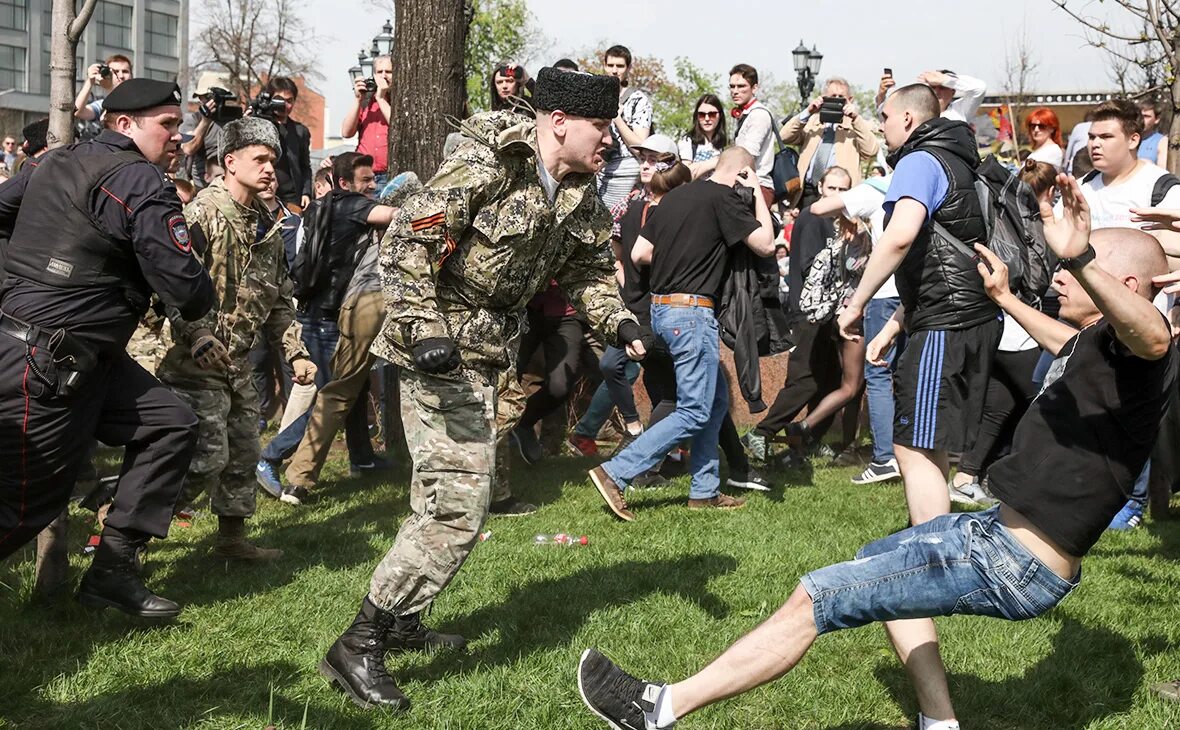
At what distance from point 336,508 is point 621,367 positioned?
2511mm

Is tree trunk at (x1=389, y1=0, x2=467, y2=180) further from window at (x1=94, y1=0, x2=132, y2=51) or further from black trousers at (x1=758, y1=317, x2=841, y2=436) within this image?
window at (x1=94, y1=0, x2=132, y2=51)

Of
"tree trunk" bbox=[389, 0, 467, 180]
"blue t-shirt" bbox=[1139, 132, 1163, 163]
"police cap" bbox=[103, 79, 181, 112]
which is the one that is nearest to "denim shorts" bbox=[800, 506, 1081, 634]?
"police cap" bbox=[103, 79, 181, 112]

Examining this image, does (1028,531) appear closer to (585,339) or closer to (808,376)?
(585,339)

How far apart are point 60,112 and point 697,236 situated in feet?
12.5

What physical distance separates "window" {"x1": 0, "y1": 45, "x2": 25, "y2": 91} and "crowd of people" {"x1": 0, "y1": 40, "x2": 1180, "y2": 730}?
2567 inches

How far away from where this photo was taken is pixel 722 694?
3688 millimetres

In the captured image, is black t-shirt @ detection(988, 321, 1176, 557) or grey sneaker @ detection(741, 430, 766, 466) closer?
black t-shirt @ detection(988, 321, 1176, 557)

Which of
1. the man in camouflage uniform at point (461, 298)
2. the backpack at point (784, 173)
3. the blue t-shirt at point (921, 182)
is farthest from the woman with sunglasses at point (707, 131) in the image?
the man in camouflage uniform at point (461, 298)

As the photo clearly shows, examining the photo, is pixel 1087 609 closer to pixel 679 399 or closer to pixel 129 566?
pixel 679 399

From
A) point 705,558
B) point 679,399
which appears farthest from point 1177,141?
point 705,558

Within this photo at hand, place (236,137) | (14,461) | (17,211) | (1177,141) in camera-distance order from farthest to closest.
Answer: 1. (1177,141)
2. (236,137)
3. (17,211)
4. (14,461)

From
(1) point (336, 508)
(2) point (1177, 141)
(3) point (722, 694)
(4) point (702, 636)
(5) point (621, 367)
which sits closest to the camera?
(3) point (722, 694)

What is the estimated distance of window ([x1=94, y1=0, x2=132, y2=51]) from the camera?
72.2 metres

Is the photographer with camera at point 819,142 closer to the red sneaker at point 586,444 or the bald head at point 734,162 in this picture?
the bald head at point 734,162
